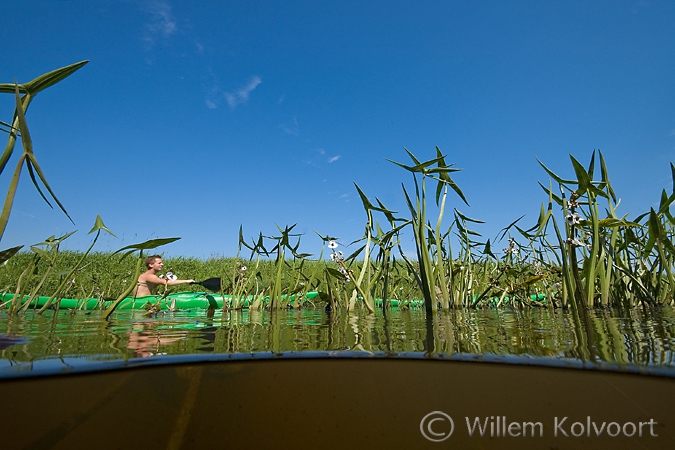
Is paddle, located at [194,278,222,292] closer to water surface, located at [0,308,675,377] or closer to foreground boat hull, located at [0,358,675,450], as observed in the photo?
water surface, located at [0,308,675,377]

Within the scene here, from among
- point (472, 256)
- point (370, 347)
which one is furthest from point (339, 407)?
point (472, 256)

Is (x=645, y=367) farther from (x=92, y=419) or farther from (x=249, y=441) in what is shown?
(x=92, y=419)

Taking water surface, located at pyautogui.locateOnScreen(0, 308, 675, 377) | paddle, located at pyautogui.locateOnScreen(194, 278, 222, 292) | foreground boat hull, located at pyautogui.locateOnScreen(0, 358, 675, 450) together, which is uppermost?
paddle, located at pyautogui.locateOnScreen(194, 278, 222, 292)

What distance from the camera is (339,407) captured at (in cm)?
74

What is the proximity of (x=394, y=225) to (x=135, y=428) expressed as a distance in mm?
2398

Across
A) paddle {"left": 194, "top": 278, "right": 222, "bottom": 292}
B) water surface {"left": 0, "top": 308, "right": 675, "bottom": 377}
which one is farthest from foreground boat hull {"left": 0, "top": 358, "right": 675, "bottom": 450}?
paddle {"left": 194, "top": 278, "right": 222, "bottom": 292}

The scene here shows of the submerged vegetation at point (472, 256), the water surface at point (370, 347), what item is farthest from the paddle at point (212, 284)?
the water surface at point (370, 347)

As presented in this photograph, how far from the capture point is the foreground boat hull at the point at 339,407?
0.63 m

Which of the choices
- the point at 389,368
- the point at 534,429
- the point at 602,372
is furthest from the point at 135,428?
the point at 602,372

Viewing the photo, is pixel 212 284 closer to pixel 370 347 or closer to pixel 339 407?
pixel 370 347

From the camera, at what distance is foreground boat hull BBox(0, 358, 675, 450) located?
2.08ft

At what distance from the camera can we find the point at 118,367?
86 centimetres

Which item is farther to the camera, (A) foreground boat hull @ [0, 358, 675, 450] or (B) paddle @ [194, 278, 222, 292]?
(B) paddle @ [194, 278, 222, 292]

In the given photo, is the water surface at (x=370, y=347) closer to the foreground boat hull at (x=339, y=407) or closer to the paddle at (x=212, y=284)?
the foreground boat hull at (x=339, y=407)
